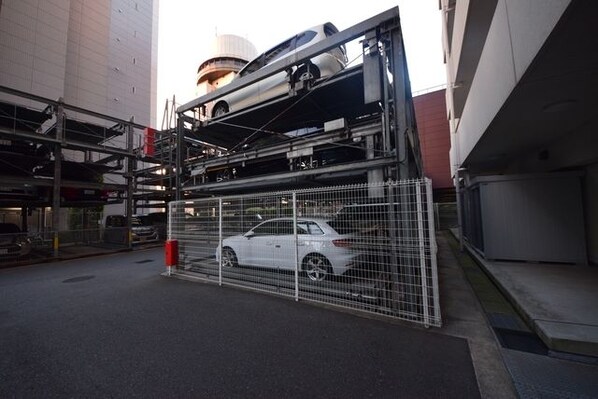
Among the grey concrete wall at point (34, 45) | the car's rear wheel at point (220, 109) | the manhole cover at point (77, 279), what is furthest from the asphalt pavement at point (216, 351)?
the grey concrete wall at point (34, 45)

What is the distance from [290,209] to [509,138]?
5133 mm

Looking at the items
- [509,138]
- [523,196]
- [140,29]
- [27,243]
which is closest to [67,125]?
[27,243]

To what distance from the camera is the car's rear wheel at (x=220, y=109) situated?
8016mm

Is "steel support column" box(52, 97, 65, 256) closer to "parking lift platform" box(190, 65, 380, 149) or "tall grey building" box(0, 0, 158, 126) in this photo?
"parking lift platform" box(190, 65, 380, 149)

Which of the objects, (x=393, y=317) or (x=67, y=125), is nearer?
(x=393, y=317)

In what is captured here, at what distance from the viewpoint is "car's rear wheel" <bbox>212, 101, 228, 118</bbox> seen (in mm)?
8016

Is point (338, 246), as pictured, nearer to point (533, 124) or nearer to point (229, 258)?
point (229, 258)

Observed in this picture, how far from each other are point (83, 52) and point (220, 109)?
23.0 m

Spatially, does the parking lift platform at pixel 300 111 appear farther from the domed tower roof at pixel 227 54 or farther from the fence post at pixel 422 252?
the domed tower roof at pixel 227 54

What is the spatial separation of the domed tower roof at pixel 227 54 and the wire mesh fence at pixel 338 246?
3332cm

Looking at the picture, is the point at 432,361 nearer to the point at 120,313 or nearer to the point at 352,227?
the point at 352,227

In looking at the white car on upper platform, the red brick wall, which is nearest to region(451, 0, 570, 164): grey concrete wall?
the white car on upper platform

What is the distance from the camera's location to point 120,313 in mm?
4586

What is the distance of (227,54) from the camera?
34.6m
